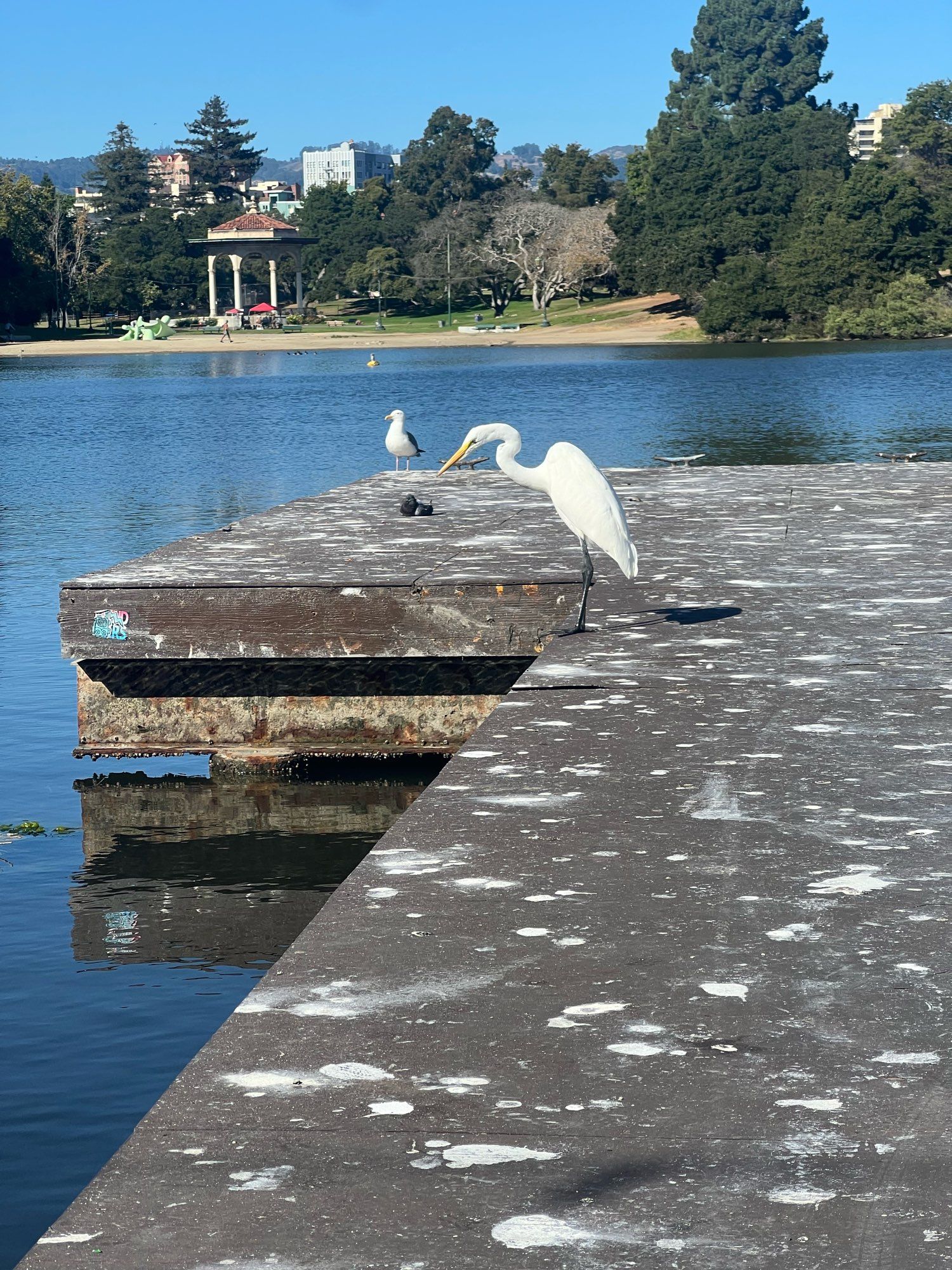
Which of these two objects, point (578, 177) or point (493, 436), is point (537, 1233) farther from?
point (578, 177)

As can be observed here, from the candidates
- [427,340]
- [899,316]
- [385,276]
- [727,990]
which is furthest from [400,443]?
[385,276]

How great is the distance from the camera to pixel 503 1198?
2.94 metres

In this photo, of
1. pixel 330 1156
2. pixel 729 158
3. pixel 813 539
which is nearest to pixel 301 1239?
pixel 330 1156

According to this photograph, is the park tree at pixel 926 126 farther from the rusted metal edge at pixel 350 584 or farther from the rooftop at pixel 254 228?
the rusted metal edge at pixel 350 584

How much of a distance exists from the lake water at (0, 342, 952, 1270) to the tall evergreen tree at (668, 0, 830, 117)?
404 ft

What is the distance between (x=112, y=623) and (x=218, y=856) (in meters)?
1.52

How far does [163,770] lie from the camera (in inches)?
469

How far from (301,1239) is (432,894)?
175 cm

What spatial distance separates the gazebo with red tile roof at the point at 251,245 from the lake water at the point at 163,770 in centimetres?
7207

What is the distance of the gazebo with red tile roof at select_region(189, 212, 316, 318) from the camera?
136m

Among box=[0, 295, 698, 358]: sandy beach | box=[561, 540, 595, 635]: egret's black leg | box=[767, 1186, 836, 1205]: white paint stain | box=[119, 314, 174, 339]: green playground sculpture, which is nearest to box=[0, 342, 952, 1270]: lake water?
box=[561, 540, 595, 635]: egret's black leg

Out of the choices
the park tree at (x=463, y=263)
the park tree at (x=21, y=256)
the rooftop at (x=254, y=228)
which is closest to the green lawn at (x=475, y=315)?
the park tree at (x=463, y=263)

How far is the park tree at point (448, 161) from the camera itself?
522 ft

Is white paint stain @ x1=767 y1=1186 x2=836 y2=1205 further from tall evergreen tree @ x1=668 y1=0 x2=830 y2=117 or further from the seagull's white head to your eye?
tall evergreen tree @ x1=668 y1=0 x2=830 y2=117
